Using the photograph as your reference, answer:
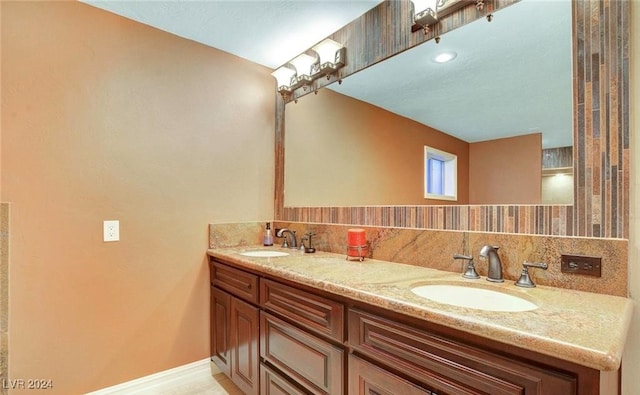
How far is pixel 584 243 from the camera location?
107 centimetres

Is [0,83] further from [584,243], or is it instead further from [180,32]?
[584,243]

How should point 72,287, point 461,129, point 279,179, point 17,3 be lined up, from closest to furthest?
point 461,129
point 17,3
point 72,287
point 279,179

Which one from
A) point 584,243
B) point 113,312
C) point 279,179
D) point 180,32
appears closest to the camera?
point 584,243

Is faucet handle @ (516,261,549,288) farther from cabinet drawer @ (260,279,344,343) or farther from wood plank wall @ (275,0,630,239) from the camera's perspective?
cabinet drawer @ (260,279,344,343)

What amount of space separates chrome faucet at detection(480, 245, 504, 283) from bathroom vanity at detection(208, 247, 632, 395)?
0.14 ft

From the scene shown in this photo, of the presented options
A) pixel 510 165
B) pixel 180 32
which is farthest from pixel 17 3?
pixel 510 165

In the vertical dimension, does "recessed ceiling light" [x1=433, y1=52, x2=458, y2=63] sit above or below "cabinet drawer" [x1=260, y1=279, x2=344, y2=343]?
above

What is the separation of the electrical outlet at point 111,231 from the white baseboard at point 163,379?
879 millimetres

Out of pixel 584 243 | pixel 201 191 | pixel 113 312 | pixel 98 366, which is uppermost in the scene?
pixel 201 191

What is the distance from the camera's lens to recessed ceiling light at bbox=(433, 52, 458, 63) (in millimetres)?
1492

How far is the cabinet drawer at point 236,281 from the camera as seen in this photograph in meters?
1.67

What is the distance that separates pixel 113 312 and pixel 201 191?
0.89 metres

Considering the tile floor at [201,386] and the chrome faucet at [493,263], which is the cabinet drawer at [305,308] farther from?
the tile floor at [201,386]

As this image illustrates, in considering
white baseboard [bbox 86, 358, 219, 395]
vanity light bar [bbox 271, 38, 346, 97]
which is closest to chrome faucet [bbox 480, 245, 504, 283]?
vanity light bar [bbox 271, 38, 346, 97]
